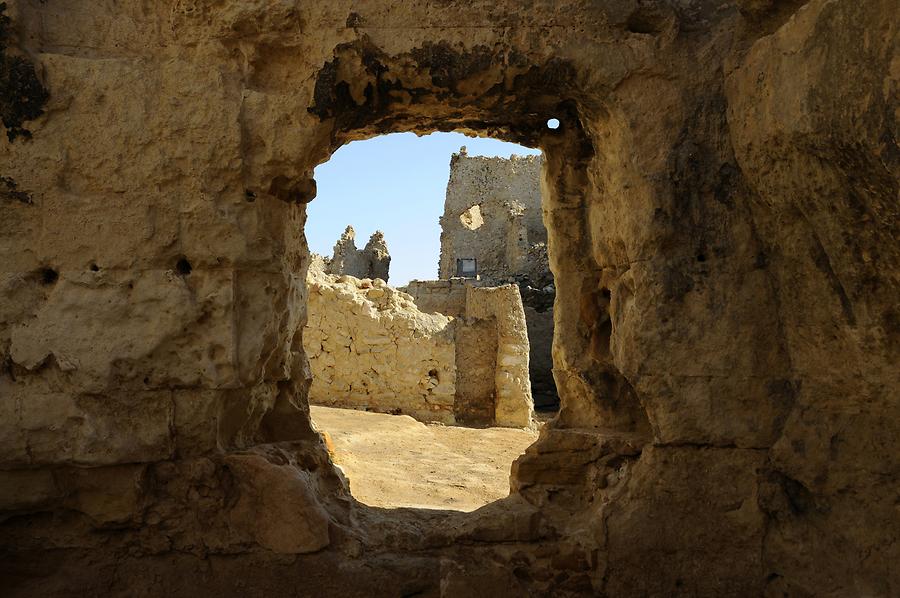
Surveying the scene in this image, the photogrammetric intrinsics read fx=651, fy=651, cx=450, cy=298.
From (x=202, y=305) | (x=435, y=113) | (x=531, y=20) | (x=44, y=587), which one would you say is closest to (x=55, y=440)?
(x=44, y=587)

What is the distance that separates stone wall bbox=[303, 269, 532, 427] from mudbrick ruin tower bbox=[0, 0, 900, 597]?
6084 mm

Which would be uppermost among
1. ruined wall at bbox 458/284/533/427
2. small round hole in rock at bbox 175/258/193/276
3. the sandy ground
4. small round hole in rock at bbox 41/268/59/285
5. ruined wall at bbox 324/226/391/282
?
ruined wall at bbox 324/226/391/282

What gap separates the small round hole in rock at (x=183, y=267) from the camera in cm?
279

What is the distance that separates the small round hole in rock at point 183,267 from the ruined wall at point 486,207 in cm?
2018

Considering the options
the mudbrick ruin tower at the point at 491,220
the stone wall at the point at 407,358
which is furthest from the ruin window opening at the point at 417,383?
the mudbrick ruin tower at the point at 491,220

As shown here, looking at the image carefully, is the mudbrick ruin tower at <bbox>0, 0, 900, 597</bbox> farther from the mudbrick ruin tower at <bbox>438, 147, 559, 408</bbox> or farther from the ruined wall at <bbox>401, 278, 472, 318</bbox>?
the mudbrick ruin tower at <bbox>438, 147, 559, 408</bbox>

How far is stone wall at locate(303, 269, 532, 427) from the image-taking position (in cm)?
908

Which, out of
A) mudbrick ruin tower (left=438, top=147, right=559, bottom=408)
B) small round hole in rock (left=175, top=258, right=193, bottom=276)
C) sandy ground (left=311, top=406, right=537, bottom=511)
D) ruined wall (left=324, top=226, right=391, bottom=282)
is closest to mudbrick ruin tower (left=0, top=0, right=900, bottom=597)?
small round hole in rock (left=175, top=258, right=193, bottom=276)

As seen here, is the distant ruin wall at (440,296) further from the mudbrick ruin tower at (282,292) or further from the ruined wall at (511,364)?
the mudbrick ruin tower at (282,292)

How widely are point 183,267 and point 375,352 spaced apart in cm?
649

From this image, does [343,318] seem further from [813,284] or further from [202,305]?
[813,284]

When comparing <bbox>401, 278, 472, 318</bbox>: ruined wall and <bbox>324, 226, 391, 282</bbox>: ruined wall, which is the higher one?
<bbox>324, 226, 391, 282</bbox>: ruined wall

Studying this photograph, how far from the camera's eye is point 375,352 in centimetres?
923

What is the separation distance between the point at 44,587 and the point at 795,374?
320 centimetres
